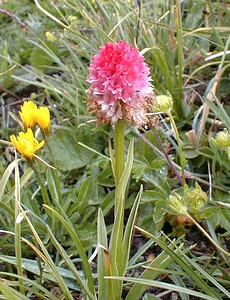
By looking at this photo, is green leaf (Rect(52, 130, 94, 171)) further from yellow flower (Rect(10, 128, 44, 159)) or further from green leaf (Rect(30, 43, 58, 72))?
green leaf (Rect(30, 43, 58, 72))

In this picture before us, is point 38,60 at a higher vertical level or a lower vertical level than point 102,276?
higher

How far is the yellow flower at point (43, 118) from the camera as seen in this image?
54.7 inches

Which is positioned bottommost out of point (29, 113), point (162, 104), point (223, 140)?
point (223, 140)

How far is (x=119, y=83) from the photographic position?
1.08 m

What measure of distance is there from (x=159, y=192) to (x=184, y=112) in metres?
0.47

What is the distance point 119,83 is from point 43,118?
380 millimetres

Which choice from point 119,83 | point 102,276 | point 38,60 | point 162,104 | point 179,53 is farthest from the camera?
point 38,60

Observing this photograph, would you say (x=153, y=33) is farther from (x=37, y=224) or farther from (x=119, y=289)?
(x=119, y=289)

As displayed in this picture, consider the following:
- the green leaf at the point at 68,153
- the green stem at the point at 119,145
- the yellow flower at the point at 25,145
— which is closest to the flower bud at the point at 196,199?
the green stem at the point at 119,145

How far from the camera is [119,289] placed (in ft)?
4.01

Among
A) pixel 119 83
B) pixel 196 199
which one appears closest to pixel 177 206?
pixel 196 199

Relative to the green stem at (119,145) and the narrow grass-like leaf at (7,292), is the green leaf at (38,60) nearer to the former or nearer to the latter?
the green stem at (119,145)

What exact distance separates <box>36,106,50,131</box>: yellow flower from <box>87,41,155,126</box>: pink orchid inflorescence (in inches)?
11.4

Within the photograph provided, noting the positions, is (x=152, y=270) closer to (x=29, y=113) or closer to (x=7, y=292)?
(x=7, y=292)
